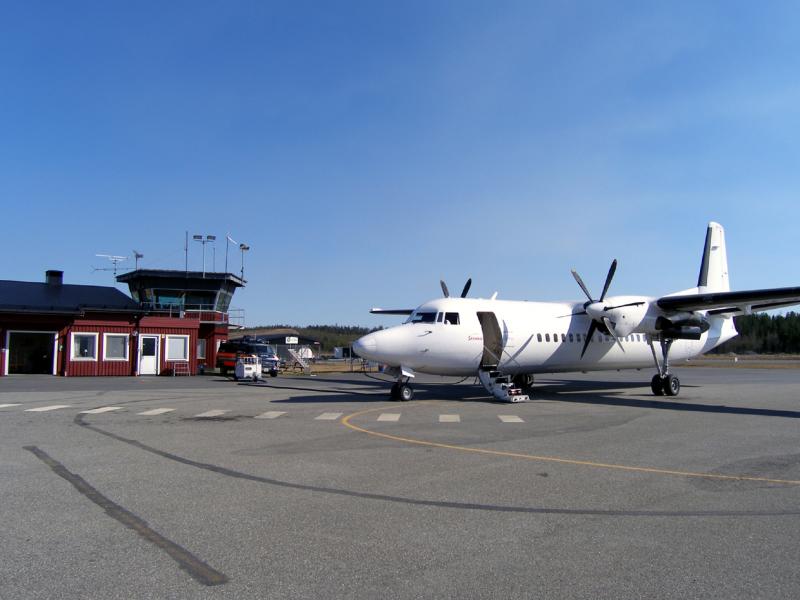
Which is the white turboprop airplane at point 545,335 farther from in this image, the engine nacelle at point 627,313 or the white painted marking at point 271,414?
the white painted marking at point 271,414

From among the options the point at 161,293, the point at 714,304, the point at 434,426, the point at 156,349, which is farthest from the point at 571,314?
the point at 161,293

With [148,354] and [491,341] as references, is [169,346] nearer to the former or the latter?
[148,354]

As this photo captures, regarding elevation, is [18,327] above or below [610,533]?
above

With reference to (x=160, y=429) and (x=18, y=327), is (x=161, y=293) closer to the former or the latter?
(x=18, y=327)

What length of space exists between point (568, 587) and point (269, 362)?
36.1 meters

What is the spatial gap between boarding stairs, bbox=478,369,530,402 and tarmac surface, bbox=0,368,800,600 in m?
6.16

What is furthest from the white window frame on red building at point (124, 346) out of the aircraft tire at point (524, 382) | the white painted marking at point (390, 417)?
the white painted marking at point (390, 417)

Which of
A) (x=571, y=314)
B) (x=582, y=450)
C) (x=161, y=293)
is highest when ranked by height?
(x=161, y=293)

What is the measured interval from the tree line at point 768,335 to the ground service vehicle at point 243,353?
98033mm

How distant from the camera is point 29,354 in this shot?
40.8 m

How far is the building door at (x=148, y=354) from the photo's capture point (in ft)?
125

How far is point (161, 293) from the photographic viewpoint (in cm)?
4959

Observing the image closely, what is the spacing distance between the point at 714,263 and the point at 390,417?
2050 centimetres

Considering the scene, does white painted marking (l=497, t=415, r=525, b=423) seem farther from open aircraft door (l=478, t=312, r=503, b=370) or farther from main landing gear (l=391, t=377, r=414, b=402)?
open aircraft door (l=478, t=312, r=503, b=370)
